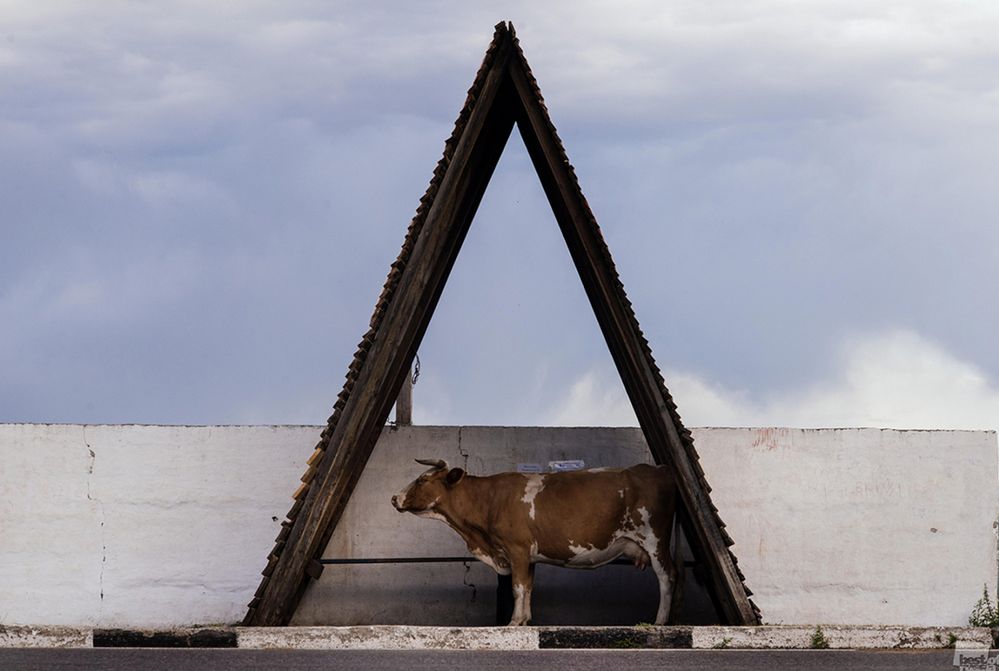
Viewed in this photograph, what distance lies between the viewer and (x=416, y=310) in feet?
44.0

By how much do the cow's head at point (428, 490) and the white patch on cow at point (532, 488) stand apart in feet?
1.93

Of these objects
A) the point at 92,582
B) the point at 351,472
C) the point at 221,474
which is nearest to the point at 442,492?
the point at 351,472

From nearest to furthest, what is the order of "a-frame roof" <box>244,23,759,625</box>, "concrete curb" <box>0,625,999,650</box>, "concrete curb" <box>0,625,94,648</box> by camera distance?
1. "concrete curb" <box>0,625,999,650</box>
2. "concrete curb" <box>0,625,94,648</box>
3. "a-frame roof" <box>244,23,759,625</box>

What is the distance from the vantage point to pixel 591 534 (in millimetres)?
13609

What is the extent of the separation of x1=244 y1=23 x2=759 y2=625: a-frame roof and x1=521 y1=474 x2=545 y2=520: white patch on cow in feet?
4.06

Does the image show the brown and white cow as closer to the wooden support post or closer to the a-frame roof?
the a-frame roof

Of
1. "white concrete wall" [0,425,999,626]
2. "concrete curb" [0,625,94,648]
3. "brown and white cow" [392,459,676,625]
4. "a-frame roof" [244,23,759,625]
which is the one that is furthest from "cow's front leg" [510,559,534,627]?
"concrete curb" [0,625,94,648]

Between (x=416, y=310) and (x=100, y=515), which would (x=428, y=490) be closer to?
(x=416, y=310)

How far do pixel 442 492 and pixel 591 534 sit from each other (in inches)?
54.3

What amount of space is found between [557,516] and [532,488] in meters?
Result: 0.37

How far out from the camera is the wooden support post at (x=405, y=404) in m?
15.1

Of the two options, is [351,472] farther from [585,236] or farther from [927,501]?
[927,501]

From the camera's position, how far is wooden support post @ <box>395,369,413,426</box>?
15141 mm

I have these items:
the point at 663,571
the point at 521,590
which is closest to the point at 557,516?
the point at 521,590
